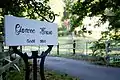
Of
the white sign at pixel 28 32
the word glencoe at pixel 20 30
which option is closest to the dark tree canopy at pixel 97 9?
the white sign at pixel 28 32

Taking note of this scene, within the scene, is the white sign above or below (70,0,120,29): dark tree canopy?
below

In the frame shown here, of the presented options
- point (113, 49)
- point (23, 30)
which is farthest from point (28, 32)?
point (113, 49)

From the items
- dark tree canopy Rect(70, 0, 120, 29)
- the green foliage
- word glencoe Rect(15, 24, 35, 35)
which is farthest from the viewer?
the green foliage

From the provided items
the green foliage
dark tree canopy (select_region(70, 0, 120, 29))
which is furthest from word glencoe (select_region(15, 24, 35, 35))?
the green foliage

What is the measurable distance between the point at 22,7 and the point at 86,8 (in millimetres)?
3022

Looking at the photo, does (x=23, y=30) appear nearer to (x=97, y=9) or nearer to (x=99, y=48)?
(x=97, y=9)

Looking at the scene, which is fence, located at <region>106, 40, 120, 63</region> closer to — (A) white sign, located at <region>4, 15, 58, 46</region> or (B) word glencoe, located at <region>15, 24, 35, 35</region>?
(A) white sign, located at <region>4, 15, 58, 46</region>

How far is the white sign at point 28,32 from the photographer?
4.53 m

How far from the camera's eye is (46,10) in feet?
43.2

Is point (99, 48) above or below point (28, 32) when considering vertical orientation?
below

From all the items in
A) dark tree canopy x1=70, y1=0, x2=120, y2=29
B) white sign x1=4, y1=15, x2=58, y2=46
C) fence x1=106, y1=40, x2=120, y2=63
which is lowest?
fence x1=106, y1=40, x2=120, y2=63

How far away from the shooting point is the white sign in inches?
178

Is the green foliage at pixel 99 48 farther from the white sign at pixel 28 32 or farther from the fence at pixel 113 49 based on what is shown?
the white sign at pixel 28 32

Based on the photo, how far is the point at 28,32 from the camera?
16.2 ft
